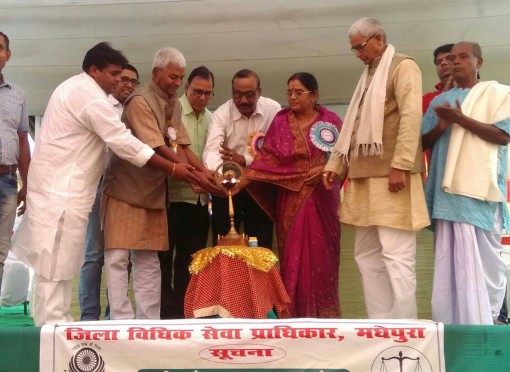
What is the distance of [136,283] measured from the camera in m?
3.67

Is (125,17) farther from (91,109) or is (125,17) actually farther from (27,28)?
(91,109)

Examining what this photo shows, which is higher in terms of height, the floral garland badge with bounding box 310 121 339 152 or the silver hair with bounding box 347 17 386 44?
the silver hair with bounding box 347 17 386 44

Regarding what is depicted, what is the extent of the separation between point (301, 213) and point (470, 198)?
3.35 feet

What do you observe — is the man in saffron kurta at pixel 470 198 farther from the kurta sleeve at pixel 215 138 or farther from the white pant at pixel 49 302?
the white pant at pixel 49 302

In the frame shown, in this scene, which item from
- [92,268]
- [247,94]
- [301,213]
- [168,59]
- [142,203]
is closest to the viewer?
[142,203]

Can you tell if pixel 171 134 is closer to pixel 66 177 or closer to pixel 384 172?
pixel 66 177

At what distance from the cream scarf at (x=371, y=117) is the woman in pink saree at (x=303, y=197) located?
37 centimetres

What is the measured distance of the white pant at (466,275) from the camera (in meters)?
3.21

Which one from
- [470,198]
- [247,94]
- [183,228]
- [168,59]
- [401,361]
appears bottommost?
[401,361]

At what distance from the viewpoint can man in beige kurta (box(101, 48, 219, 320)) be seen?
357cm

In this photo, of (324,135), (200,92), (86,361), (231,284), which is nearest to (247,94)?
(200,92)

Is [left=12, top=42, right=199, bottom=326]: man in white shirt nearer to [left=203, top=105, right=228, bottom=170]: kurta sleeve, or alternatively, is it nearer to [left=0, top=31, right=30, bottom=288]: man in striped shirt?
[left=0, top=31, right=30, bottom=288]: man in striped shirt

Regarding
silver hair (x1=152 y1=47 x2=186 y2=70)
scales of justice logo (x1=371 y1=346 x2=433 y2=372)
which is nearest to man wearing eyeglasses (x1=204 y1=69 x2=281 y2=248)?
silver hair (x1=152 y1=47 x2=186 y2=70)

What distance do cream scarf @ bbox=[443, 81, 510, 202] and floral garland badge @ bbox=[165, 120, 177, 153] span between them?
5.05ft
